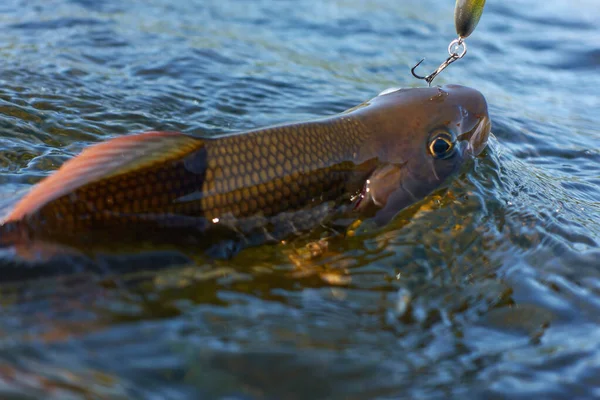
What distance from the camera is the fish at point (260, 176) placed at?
319 centimetres

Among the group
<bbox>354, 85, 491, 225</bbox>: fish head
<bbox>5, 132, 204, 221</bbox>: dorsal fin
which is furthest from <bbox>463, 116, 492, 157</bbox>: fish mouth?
<bbox>5, 132, 204, 221</bbox>: dorsal fin

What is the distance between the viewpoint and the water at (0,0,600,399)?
276 centimetres

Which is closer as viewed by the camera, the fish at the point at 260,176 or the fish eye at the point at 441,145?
the fish at the point at 260,176

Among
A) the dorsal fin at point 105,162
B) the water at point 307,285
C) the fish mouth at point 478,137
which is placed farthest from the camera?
the fish mouth at point 478,137

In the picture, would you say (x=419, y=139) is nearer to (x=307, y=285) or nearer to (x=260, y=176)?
(x=260, y=176)

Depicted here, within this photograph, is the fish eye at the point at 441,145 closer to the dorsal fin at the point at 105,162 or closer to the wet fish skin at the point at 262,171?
the wet fish skin at the point at 262,171

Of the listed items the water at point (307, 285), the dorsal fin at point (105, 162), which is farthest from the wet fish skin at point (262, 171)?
the water at point (307, 285)

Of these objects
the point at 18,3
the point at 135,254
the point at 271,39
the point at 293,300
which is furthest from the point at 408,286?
the point at 18,3

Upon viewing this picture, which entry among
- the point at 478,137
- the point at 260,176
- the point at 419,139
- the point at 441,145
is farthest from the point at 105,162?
the point at 478,137

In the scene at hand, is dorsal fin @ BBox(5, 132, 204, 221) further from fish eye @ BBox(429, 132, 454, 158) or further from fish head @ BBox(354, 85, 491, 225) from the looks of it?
fish eye @ BBox(429, 132, 454, 158)

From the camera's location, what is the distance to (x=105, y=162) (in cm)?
321

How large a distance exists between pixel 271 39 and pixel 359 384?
7338 mm

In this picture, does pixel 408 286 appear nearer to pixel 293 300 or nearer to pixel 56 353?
pixel 293 300

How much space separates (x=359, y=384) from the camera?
2.78 metres
